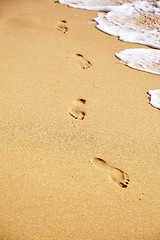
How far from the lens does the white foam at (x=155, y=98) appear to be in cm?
232

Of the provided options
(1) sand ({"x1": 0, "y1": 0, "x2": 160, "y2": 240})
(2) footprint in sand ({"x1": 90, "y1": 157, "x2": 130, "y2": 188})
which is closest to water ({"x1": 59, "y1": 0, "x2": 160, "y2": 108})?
(1) sand ({"x1": 0, "y1": 0, "x2": 160, "y2": 240})

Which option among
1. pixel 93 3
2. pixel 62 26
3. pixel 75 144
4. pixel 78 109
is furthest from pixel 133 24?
pixel 75 144

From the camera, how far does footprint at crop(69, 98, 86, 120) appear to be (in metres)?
2.09

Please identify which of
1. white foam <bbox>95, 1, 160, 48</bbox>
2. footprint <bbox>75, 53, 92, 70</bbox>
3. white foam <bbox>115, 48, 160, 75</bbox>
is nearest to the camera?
footprint <bbox>75, 53, 92, 70</bbox>

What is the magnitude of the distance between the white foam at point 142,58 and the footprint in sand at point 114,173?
4.66 ft

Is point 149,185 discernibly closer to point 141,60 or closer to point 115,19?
point 141,60

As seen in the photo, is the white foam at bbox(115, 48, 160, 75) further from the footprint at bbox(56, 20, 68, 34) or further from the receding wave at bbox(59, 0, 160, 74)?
the footprint at bbox(56, 20, 68, 34)

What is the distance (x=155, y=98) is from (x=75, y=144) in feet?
2.98

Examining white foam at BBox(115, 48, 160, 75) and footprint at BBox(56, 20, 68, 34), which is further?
footprint at BBox(56, 20, 68, 34)

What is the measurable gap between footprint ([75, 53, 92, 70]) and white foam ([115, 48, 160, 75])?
39 cm

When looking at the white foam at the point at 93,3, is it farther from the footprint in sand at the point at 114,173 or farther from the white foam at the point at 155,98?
the footprint in sand at the point at 114,173

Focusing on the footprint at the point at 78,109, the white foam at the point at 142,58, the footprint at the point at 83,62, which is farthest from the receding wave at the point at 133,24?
the footprint at the point at 78,109

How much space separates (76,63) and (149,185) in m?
1.51

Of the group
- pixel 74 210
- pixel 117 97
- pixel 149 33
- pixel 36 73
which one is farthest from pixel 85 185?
pixel 149 33
